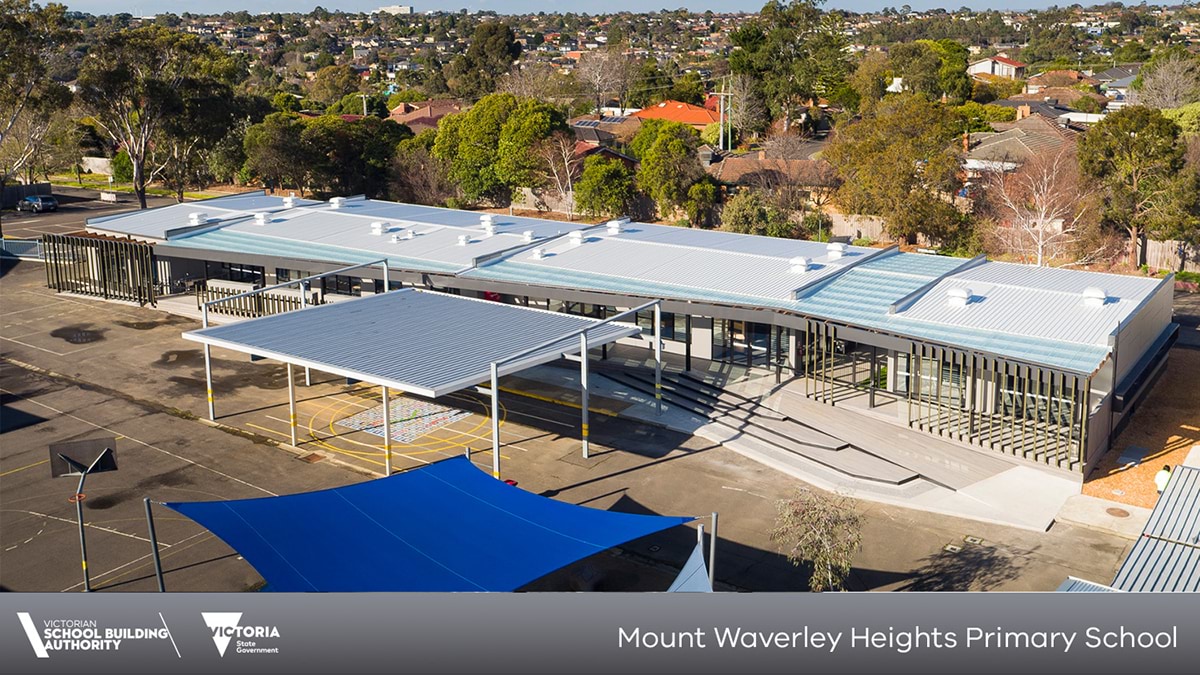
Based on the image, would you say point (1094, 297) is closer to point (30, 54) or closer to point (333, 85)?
point (30, 54)

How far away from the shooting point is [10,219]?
75.4 metres

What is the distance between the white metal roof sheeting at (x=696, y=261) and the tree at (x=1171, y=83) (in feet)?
219

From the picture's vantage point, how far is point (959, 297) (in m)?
34.5

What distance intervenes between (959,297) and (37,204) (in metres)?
69.1

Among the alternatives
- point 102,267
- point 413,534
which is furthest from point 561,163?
point 413,534

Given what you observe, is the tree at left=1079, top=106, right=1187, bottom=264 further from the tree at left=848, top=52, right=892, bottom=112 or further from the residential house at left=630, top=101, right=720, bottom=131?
the residential house at left=630, top=101, right=720, bottom=131

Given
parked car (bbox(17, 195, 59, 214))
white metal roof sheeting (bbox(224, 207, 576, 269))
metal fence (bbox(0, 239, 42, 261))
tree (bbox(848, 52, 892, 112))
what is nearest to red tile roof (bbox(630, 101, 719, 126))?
tree (bbox(848, 52, 892, 112))

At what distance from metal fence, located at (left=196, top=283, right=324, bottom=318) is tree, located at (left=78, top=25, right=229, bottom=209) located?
85.3 feet

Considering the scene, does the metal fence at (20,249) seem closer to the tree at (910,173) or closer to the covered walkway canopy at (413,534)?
the tree at (910,173)

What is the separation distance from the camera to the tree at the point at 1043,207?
173 ft

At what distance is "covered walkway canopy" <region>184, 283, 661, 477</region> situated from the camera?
28.7m

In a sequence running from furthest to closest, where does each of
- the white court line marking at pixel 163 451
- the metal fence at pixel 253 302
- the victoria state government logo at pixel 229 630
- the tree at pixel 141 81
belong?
the tree at pixel 141 81 → the metal fence at pixel 253 302 → the white court line marking at pixel 163 451 → the victoria state government logo at pixel 229 630

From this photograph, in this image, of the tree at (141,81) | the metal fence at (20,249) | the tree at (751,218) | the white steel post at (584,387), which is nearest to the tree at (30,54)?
the tree at (141,81)

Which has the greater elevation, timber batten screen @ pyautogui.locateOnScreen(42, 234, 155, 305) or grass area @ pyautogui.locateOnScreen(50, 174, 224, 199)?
grass area @ pyautogui.locateOnScreen(50, 174, 224, 199)
